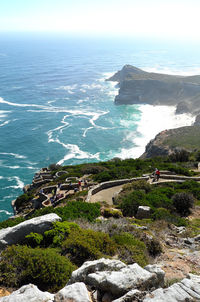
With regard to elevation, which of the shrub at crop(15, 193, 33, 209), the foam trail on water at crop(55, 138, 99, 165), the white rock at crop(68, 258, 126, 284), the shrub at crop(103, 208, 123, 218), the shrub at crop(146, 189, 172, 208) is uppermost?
the white rock at crop(68, 258, 126, 284)

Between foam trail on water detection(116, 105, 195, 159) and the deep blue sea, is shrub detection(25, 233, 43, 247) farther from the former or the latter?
foam trail on water detection(116, 105, 195, 159)

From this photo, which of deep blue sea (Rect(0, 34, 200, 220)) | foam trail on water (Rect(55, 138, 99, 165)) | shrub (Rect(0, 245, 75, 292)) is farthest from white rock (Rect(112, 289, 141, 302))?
foam trail on water (Rect(55, 138, 99, 165))

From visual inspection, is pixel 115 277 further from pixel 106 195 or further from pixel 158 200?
pixel 106 195

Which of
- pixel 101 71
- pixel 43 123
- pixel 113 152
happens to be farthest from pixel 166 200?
pixel 101 71

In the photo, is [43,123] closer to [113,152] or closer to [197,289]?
[113,152]

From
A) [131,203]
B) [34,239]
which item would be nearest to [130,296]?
[34,239]
